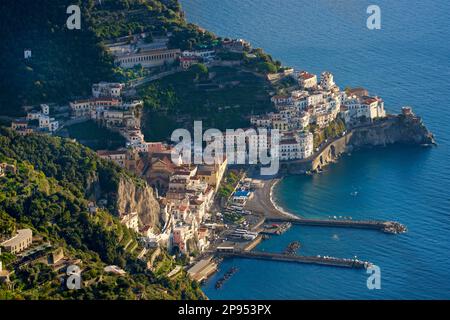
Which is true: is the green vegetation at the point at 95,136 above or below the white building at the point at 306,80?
below

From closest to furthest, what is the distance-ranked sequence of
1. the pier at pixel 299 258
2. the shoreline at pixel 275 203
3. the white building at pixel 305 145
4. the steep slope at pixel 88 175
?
1. the pier at pixel 299 258
2. the steep slope at pixel 88 175
3. the shoreline at pixel 275 203
4. the white building at pixel 305 145

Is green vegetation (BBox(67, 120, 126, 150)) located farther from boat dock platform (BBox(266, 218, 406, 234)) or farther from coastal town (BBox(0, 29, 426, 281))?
boat dock platform (BBox(266, 218, 406, 234))

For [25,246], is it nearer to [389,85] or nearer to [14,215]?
[14,215]

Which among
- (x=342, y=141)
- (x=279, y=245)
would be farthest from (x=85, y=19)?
(x=279, y=245)

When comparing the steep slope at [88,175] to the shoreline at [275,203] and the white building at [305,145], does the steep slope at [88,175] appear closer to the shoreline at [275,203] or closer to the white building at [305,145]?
the shoreline at [275,203]

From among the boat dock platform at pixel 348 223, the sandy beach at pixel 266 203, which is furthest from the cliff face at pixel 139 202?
the boat dock platform at pixel 348 223

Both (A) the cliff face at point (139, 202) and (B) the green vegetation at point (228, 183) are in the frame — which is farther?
(B) the green vegetation at point (228, 183)
